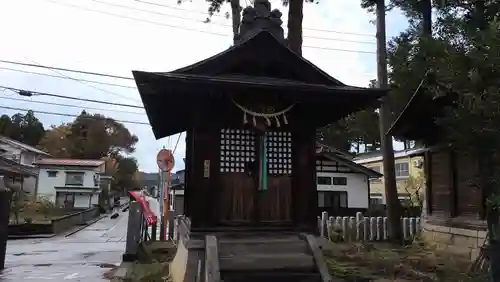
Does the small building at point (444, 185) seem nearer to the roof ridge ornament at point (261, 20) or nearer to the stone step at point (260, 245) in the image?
the roof ridge ornament at point (261, 20)

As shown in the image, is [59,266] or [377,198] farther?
[377,198]

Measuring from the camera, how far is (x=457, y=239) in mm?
11523

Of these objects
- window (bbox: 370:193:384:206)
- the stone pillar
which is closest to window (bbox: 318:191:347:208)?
window (bbox: 370:193:384:206)

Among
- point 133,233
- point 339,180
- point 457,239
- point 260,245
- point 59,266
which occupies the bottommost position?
point 59,266

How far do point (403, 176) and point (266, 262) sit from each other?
30.9 metres

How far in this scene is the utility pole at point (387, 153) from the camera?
15117mm

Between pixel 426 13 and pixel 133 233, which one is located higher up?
pixel 426 13

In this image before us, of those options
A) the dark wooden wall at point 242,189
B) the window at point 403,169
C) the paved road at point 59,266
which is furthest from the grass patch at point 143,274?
the window at point 403,169

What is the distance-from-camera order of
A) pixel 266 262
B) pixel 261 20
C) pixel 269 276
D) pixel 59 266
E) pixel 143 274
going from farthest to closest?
pixel 59 266
pixel 143 274
pixel 261 20
pixel 266 262
pixel 269 276

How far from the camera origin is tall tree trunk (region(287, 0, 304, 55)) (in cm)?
1433

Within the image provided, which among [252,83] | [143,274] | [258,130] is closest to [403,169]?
[143,274]

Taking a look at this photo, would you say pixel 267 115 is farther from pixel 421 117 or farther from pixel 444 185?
pixel 444 185

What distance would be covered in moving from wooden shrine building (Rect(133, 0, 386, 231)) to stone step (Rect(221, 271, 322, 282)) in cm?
115

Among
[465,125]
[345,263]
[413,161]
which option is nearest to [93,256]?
[345,263]
